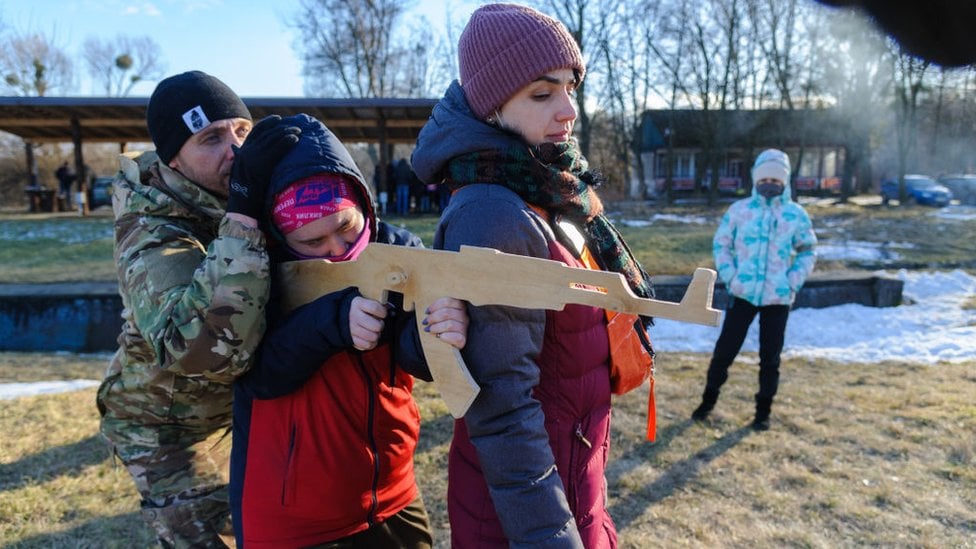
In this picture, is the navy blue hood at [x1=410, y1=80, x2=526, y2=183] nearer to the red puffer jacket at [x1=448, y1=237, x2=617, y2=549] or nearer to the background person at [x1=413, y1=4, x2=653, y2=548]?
the background person at [x1=413, y1=4, x2=653, y2=548]

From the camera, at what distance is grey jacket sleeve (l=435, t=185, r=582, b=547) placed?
3.91 ft

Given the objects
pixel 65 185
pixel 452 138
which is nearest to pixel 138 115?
pixel 65 185

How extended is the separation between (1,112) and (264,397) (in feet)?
61.5

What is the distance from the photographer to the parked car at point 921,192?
90.5 ft

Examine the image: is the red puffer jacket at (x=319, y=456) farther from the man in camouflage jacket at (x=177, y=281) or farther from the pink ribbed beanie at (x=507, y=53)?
the pink ribbed beanie at (x=507, y=53)

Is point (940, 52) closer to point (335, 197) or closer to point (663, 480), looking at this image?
point (335, 197)

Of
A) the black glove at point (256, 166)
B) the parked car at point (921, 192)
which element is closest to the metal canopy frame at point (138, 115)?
the black glove at point (256, 166)

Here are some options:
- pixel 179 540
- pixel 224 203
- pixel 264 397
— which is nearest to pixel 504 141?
pixel 264 397

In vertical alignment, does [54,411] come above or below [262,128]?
below

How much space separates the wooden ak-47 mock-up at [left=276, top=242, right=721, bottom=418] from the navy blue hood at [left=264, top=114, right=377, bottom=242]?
32 centimetres

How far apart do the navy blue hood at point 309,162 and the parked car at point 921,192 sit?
102 ft

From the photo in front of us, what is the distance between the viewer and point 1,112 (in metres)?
15.8

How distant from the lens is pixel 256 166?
151 centimetres

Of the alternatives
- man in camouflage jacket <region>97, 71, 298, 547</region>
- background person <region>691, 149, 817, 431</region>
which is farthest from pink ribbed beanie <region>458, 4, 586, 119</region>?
background person <region>691, 149, 817, 431</region>
